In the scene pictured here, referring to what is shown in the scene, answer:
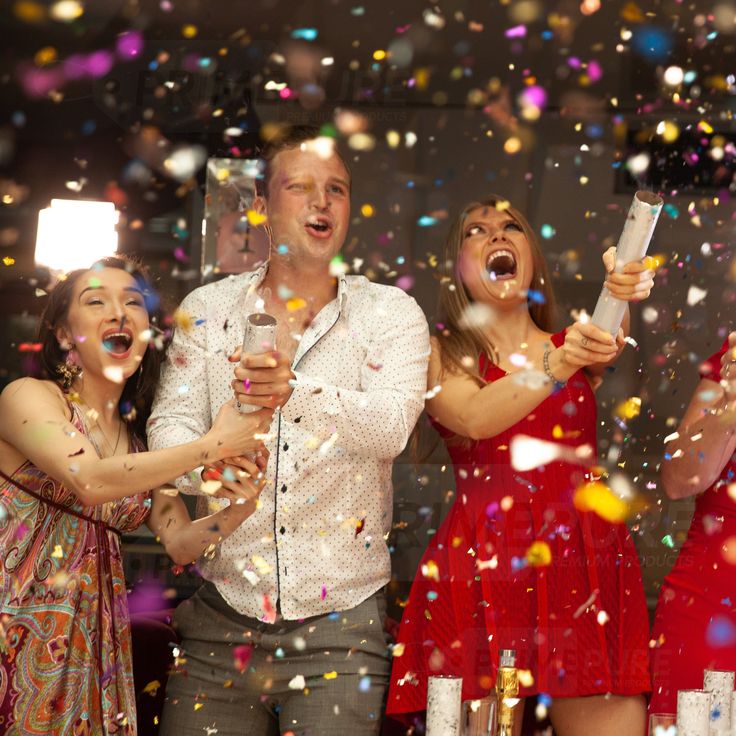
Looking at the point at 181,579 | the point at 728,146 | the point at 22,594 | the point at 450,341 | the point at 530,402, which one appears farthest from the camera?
the point at 728,146

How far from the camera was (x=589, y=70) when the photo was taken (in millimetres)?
3496

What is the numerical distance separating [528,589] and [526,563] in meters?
0.05

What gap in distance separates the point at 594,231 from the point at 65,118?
1718 millimetres

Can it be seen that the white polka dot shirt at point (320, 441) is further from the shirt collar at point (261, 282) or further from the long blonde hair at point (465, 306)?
the long blonde hair at point (465, 306)

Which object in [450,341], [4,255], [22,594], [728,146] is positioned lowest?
[22,594]

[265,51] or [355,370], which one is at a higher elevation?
[265,51]

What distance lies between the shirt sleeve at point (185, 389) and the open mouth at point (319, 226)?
24 centimetres

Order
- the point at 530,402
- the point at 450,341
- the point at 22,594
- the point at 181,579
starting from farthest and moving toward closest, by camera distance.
→ the point at 181,579
the point at 450,341
the point at 530,402
the point at 22,594

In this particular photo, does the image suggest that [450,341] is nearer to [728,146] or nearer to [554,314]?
[554,314]

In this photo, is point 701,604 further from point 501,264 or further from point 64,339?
point 64,339

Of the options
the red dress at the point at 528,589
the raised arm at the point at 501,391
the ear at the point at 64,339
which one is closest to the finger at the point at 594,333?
the raised arm at the point at 501,391

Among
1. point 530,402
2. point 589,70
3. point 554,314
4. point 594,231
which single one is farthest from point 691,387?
point 530,402

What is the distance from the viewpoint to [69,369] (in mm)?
1934

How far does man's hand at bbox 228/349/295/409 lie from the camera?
1586 mm
